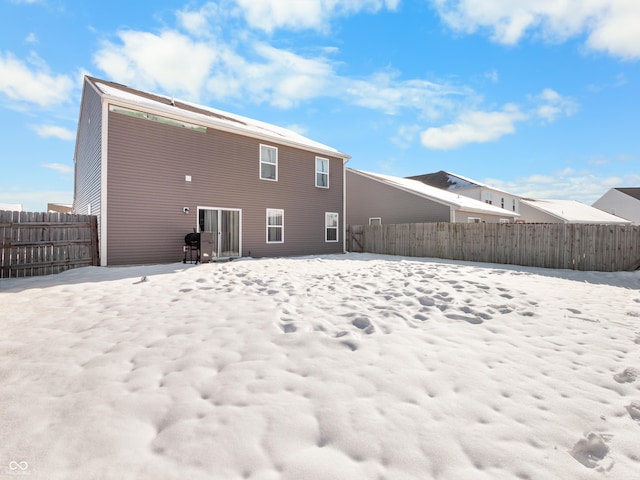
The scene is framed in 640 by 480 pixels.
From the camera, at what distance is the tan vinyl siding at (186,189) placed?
31.9ft

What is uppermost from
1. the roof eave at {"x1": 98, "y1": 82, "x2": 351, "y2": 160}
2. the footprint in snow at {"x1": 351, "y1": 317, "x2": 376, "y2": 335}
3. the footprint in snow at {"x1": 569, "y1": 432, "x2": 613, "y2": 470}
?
the roof eave at {"x1": 98, "y1": 82, "x2": 351, "y2": 160}

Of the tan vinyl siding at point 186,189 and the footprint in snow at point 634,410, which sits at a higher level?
the tan vinyl siding at point 186,189

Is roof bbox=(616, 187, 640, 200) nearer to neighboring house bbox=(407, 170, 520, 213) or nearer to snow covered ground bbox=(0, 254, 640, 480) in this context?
neighboring house bbox=(407, 170, 520, 213)

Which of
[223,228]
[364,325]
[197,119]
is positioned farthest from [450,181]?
[364,325]

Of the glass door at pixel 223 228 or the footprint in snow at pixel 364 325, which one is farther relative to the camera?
the glass door at pixel 223 228

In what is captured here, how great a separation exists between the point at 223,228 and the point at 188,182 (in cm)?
203

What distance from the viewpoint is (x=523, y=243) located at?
11750 millimetres

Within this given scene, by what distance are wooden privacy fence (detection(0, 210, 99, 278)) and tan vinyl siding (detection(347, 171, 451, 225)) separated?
585 inches

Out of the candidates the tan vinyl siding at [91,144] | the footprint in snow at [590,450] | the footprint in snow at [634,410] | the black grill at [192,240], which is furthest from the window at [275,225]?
the footprint in snow at [590,450]

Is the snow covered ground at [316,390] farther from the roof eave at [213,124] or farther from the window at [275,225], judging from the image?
the window at [275,225]

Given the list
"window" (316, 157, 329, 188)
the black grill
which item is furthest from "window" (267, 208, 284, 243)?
the black grill

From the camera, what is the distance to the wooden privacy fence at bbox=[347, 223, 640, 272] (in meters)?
9.87

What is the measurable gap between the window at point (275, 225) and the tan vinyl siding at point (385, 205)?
27.1 ft

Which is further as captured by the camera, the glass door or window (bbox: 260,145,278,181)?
window (bbox: 260,145,278,181)
